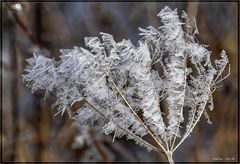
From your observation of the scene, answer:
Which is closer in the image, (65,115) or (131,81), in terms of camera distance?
(131,81)

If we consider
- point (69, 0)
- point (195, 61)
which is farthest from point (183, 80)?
point (69, 0)

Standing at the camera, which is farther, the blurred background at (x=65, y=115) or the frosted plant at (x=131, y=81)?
the blurred background at (x=65, y=115)

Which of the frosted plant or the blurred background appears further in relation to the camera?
the blurred background

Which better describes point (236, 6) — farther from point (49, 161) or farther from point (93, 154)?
point (49, 161)

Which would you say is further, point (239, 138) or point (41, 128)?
point (239, 138)
